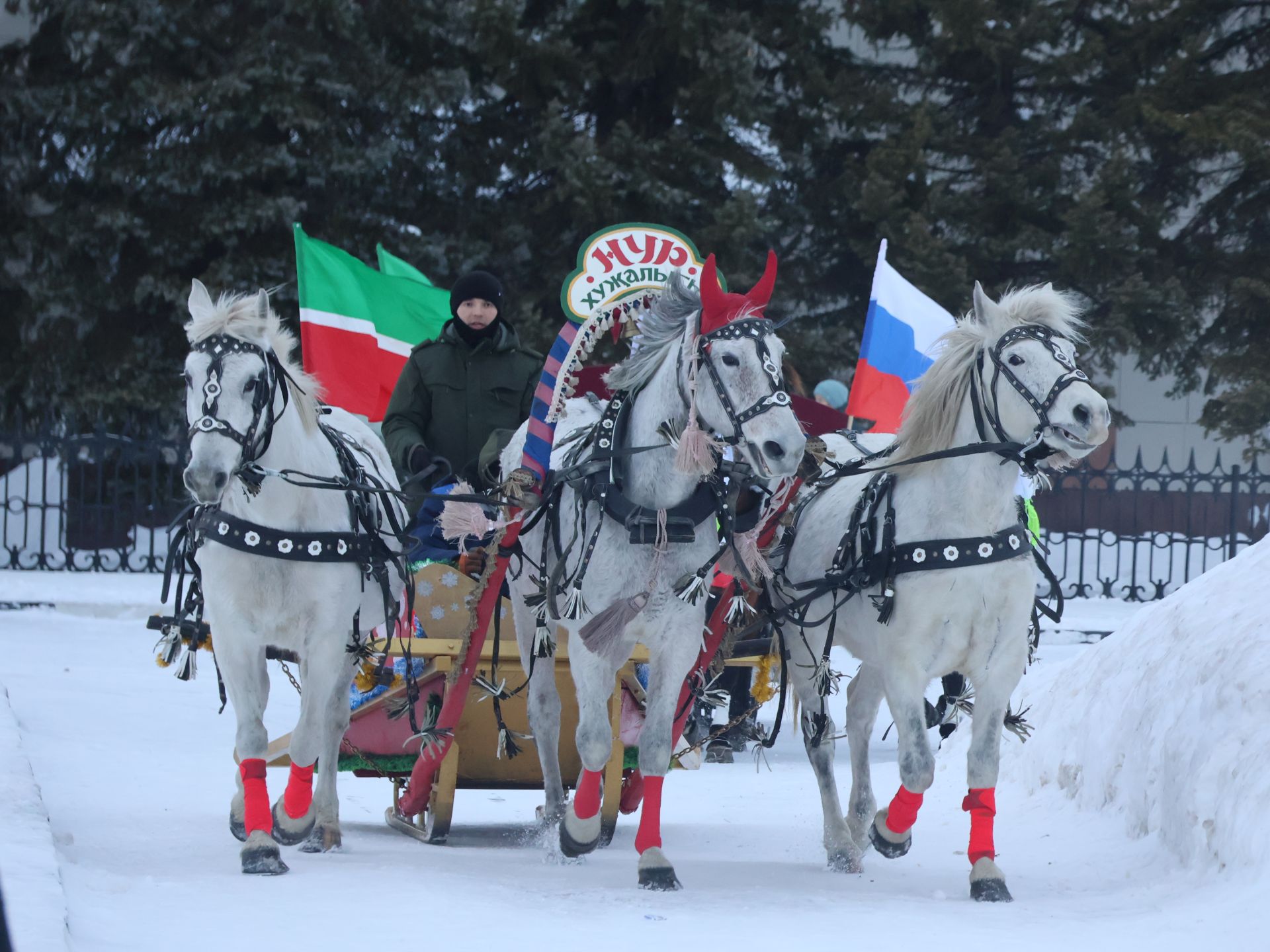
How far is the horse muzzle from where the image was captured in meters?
5.29

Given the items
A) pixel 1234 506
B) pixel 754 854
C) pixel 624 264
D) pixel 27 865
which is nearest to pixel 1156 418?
pixel 1234 506

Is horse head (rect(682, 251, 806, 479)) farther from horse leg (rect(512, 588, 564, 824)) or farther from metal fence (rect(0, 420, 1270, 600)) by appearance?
metal fence (rect(0, 420, 1270, 600))

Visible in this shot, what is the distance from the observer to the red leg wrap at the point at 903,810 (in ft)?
19.3

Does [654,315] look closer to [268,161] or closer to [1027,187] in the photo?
[268,161]

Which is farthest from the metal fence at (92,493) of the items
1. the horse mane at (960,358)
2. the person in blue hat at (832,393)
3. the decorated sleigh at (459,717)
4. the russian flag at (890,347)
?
the horse mane at (960,358)

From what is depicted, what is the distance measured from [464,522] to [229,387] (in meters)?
1.28

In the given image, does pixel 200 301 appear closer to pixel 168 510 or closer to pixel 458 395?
pixel 458 395

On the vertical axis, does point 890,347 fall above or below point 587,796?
above

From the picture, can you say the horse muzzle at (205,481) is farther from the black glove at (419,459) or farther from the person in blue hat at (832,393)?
the person in blue hat at (832,393)

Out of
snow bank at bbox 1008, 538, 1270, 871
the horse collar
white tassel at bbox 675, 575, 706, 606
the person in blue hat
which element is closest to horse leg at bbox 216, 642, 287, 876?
the horse collar

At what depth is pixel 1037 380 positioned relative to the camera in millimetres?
5684

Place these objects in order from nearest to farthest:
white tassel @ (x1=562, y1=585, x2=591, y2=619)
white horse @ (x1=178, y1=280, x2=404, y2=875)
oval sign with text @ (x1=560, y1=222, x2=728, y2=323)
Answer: white horse @ (x1=178, y1=280, x2=404, y2=875) → white tassel @ (x1=562, y1=585, x2=591, y2=619) → oval sign with text @ (x1=560, y1=222, x2=728, y2=323)

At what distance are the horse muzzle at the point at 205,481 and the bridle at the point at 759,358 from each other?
5.61ft

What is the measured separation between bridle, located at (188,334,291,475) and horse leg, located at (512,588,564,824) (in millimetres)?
1564
